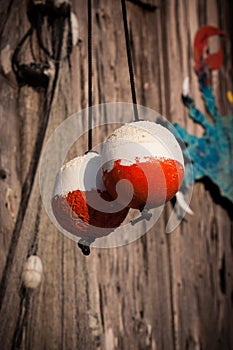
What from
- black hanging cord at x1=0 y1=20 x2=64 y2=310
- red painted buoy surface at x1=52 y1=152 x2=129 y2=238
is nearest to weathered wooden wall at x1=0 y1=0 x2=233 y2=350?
black hanging cord at x1=0 y1=20 x2=64 y2=310

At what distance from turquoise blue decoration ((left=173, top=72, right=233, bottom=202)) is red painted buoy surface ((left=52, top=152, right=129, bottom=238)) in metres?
0.89

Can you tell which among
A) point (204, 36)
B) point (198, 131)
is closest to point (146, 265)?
point (198, 131)

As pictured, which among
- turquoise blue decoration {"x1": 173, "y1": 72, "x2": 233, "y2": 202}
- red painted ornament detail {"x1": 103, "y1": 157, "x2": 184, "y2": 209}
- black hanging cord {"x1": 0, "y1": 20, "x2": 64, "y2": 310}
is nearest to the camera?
red painted ornament detail {"x1": 103, "y1": 157, "x2": 184, "y2": 209}

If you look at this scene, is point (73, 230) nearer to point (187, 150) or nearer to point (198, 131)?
point (187, 150)

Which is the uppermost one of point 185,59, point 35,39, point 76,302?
Result: point 185,59

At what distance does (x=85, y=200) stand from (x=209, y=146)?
1128mm

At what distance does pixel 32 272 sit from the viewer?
1631mm

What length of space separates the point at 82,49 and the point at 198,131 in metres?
0.58

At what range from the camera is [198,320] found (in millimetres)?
2111

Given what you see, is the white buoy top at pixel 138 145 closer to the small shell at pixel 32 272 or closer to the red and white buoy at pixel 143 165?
the red and white buoy at pixel 143 165

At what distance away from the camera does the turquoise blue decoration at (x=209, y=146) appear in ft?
7.06

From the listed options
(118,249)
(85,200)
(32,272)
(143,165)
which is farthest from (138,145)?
(118,249)

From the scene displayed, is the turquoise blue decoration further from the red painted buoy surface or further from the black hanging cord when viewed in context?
the red painted buoy surface

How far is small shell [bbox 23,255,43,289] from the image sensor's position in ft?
5.33
